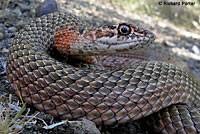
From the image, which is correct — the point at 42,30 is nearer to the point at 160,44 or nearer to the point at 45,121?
the point at 45,121

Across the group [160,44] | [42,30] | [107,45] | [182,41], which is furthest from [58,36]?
[182,41]

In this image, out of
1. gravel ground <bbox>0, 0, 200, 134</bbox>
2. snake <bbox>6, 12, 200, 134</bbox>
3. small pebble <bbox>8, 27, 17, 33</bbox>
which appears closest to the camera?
snake <bbox>6, 12, 200, 134</bbox>

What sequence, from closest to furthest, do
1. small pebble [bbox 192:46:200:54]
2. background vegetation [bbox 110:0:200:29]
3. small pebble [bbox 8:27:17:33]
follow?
small pebble [bbox 8:27:17:33]
small pebble [bbox 192:46:200:54]
background vegetation [bbox 110:0:200:29]

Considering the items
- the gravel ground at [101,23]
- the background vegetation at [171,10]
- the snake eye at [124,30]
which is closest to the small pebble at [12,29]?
the gravel ground at [101,23]

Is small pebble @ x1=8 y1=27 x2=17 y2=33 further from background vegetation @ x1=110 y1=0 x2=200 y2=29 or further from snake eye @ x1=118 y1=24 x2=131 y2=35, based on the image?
background vegetation @ x1=110 y1=0 x2=200 y2=29

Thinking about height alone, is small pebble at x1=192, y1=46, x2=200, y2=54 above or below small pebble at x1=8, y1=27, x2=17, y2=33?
below

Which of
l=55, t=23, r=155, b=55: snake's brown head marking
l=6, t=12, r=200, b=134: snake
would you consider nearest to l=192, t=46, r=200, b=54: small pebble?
l=6, t=12, r=200, b=134: snake

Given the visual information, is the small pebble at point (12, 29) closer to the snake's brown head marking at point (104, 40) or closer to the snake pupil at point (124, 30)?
the snake's brown head marking at point (104, 40)

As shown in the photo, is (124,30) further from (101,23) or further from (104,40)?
(101,23)
